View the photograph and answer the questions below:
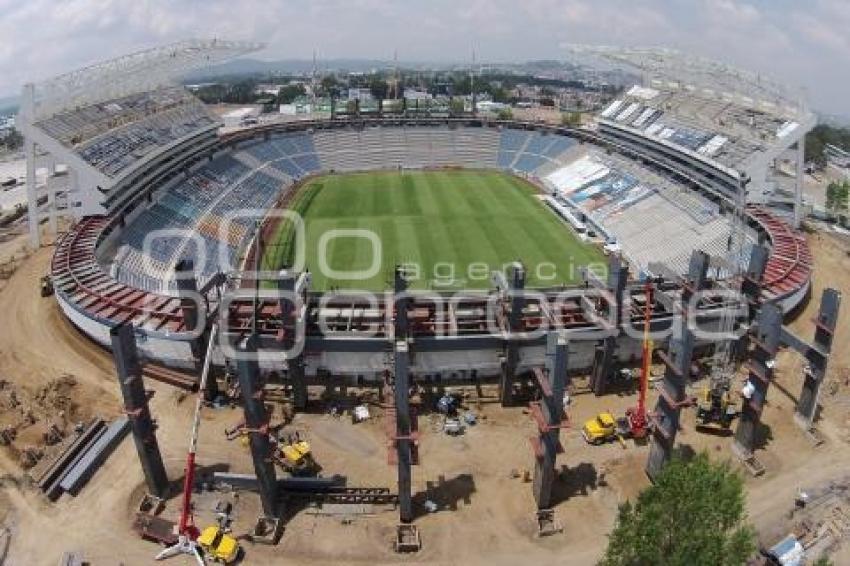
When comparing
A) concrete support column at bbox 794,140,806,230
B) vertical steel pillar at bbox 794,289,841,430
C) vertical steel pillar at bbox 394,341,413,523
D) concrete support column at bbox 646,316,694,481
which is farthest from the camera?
concrete support column at bbox 794,140,806,230

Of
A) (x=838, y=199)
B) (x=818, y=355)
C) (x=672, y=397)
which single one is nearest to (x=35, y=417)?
(x=672, y=397)

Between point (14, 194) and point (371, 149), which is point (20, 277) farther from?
point (371, 149)

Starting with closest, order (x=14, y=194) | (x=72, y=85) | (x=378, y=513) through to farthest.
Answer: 1. (x=378, y=513)
2. (x=72, y=85)
3. (x=14, y=194)

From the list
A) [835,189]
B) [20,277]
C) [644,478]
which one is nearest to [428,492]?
[644,478]

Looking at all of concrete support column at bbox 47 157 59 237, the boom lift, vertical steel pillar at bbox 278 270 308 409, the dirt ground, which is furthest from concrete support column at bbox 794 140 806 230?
concrete support column at bbox 47 157 59 237

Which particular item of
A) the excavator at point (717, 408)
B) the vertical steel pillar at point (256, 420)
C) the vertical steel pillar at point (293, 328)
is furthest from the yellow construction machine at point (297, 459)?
the excavator at point (717, 408)

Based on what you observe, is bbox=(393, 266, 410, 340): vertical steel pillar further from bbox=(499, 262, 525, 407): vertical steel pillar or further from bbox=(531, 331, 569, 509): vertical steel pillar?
bbox=(531, 331, 569, 509): vertical steel pillar

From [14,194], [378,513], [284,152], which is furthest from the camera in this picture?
[284,152]
